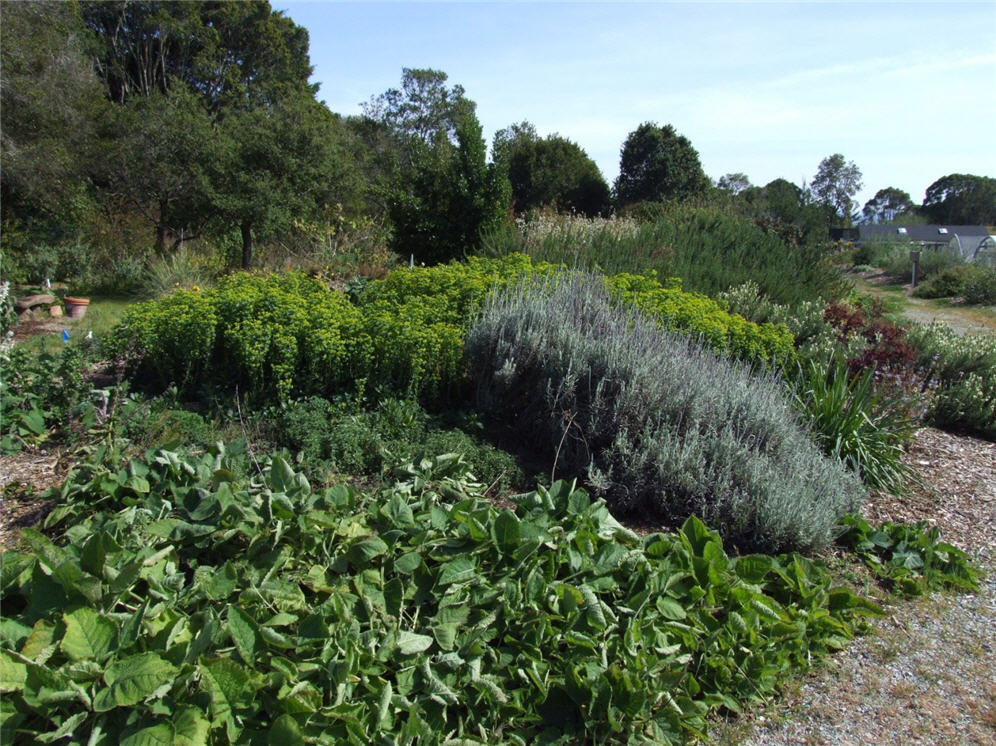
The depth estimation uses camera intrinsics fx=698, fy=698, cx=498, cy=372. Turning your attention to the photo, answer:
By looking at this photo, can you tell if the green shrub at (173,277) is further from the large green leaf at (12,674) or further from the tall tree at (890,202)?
the tall tree at (890,202)

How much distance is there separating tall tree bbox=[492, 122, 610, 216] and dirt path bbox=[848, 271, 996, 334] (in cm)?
1379

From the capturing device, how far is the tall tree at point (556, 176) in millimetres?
30250

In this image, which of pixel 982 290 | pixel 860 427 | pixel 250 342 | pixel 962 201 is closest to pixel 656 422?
pixel 860 427

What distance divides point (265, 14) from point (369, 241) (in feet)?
80.2

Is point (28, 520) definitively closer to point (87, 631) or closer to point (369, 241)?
point (87, 631)

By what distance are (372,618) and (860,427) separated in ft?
11.9

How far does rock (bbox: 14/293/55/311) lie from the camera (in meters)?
8.13

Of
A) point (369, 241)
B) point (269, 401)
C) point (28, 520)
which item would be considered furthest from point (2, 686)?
point (369, 241)

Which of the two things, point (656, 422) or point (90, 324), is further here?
point (90, 324)

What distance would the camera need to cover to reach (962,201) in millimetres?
56906

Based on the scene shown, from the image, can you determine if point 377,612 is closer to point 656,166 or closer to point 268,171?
point 268,171

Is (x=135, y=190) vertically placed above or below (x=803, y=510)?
above

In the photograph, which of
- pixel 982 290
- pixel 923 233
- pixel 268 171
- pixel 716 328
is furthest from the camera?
pixel 923 233

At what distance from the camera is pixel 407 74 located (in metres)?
39.9
